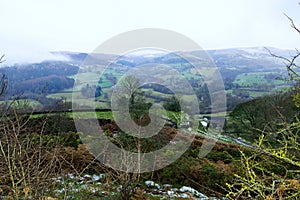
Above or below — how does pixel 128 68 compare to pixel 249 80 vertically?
above

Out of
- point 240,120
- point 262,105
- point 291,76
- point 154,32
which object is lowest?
point 240,120

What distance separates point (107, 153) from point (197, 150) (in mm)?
4892

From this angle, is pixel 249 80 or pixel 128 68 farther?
pixel 249 80

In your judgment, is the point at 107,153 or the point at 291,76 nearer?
the point at 291,76

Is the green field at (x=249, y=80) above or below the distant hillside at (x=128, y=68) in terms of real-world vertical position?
below

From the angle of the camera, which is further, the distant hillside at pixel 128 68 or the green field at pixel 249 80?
the green field at pixel 249 80

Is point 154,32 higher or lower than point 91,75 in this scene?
higher

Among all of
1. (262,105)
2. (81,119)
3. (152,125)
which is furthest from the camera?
(262,105)

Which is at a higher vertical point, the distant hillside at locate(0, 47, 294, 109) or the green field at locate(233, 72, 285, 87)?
the distant hillside at locate(0, 47, 294, 109)

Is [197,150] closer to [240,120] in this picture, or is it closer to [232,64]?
[240,120]

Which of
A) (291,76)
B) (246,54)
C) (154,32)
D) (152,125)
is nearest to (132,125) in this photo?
(152,125)

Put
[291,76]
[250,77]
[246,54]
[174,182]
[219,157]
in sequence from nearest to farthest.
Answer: [291,76]
[174,182]
[219,157]
[250,77]
[246,54]

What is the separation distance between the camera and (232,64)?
9581cm

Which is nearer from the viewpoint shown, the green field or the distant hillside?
the distant hillside
